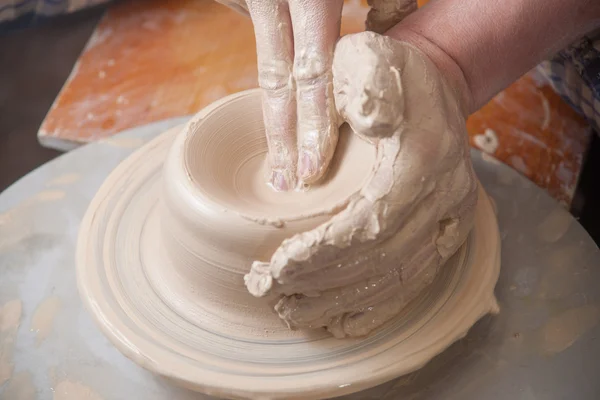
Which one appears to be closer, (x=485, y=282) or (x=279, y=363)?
(x=279, y=363)

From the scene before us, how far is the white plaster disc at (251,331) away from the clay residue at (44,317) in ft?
0.63

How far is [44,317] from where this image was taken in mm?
1416

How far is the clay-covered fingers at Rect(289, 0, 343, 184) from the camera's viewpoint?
118 centimetres

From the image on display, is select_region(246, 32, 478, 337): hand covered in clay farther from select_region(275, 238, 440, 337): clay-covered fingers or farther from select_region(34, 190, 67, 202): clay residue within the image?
select_region(34, 190, 67, 202): clay residue

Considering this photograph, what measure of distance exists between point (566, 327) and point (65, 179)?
54.8 inches

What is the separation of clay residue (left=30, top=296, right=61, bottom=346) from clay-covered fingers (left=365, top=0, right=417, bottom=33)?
3.35ft

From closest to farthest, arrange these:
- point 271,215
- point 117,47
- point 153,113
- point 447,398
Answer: point 271,215 → point 447,398 → point 153,113 → point 117,47

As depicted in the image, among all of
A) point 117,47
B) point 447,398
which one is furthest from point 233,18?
point 447,398

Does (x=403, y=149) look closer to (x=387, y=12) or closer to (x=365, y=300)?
(x=365, y=300)

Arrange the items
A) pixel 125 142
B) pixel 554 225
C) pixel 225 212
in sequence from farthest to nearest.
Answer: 1. pixel 125 142
2. pixel 554 225
3. pixel 225 212

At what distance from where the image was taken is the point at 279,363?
3.77 feet

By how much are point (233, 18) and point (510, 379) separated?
1919 millimetres

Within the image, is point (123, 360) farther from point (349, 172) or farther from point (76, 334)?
point (349, 172)

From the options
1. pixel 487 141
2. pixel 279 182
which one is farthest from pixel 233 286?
pixel 487 141
